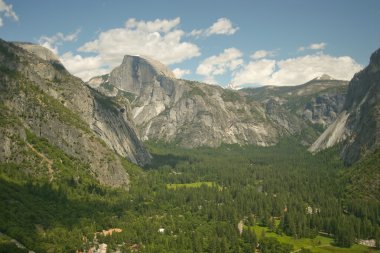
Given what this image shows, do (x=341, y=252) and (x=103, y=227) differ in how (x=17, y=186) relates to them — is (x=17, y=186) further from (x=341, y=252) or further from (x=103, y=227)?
(x=341, y=252)

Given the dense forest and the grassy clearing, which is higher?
the dense forest

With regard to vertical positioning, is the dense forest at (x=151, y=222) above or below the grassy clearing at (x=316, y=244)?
above

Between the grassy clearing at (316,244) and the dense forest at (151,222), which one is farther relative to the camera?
the grassy clearing at (316,244)

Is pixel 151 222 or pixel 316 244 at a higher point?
pixel 151 222

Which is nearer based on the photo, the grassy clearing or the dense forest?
the dense forest

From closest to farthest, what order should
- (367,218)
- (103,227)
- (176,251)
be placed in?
(176,251), (103,227), (367,218)

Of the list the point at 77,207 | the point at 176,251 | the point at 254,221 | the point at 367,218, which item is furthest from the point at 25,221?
the point at 367,218

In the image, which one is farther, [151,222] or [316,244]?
[151,222]

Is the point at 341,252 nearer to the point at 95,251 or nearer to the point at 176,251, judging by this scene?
the point at 176,251

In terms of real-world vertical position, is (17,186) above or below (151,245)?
above

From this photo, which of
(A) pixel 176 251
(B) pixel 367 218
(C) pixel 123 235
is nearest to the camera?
(A) pixel 176 251

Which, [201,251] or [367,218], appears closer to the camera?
[201,251]
